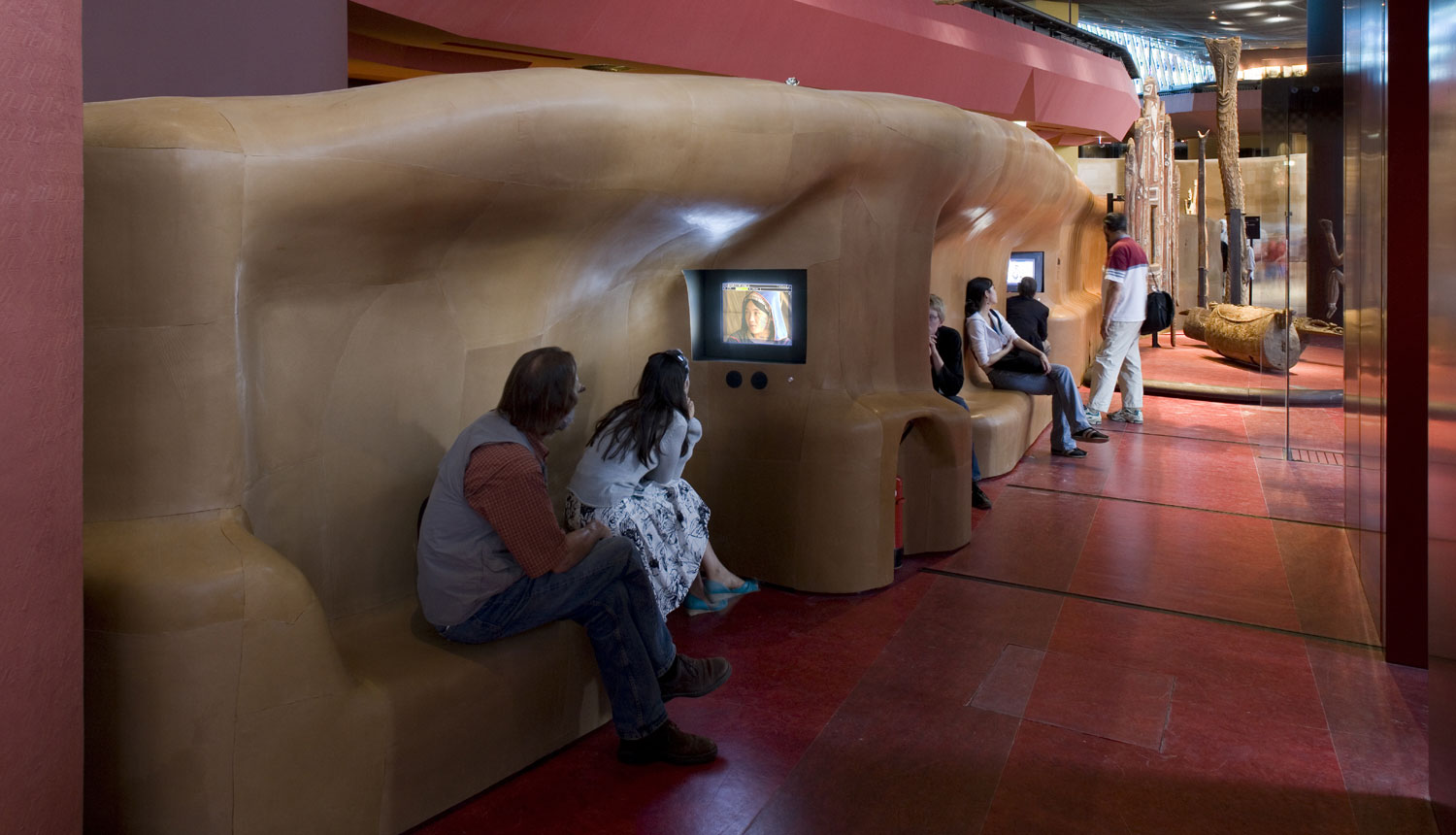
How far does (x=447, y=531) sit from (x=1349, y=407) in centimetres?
543

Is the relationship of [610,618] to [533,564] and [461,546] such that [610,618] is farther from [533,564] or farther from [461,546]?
[461,546]

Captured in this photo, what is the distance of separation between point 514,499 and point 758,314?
2350mm

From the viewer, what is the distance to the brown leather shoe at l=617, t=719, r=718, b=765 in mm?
3381

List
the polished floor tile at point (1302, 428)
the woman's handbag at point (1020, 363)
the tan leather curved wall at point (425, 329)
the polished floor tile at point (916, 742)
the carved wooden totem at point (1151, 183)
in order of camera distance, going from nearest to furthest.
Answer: the tan leather curved wall at point (425, 329)
the polished floor tile at point (916, 742)
the polished floor tile at point (1302, 428)
the woman's handbag at point (1020, 363)
the carved wooden totem at point (1151, 183)

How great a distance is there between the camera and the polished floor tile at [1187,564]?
16.4 ft

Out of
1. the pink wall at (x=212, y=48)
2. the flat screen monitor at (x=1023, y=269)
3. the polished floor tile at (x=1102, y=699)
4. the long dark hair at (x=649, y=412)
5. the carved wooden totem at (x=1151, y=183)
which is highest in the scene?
the carved wooden totem at (x=1151, y=183)

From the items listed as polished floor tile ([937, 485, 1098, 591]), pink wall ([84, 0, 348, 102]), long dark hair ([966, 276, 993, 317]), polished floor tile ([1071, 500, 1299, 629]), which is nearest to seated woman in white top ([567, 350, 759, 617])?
polished floor tile ([937, 485, 1098, 591])

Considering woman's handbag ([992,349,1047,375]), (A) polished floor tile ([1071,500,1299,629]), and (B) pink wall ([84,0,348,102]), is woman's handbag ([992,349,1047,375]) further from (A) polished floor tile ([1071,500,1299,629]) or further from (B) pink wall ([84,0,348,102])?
(B) pink wall ([84,0,348,102])

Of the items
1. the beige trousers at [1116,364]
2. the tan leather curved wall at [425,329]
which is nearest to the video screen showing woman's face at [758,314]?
the tan leather curved wall at [425,329]

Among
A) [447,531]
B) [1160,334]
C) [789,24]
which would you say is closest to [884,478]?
[447,531]

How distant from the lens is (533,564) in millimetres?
3061

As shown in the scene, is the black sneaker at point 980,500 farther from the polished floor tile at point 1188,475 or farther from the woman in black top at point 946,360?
the polished floor tile at point 1188,475

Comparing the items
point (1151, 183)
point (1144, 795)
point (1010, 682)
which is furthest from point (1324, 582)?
point (1151, 183)

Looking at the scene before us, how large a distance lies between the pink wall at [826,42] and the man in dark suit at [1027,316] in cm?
377
